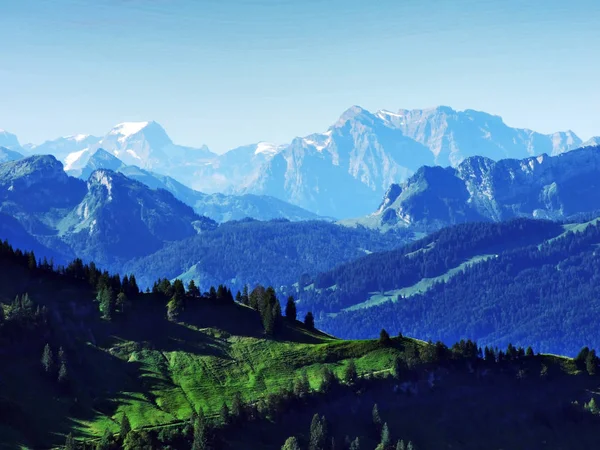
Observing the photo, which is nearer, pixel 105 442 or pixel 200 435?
pixel 105 442

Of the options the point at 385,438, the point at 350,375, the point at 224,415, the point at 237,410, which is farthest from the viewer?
the point at 350,375

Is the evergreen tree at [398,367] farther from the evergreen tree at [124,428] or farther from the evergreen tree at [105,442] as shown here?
the evergreen tree at [105,442]

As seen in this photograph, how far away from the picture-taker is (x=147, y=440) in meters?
159

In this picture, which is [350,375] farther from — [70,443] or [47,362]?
[47,362]

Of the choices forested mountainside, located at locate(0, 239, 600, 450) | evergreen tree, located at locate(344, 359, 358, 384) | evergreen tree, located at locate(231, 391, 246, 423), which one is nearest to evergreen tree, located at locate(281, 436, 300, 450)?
forested mountainside, located at locate(0, 239, 600, 450)

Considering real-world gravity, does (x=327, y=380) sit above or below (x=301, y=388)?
above

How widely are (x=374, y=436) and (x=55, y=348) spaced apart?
76.1 m

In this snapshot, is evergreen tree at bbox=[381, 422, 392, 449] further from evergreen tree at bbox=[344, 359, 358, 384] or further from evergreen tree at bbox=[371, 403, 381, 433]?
evergreen tree at bbox=[344, 359, 358, 384]

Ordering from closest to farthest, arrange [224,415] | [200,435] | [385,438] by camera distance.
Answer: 1. [200,435]
2. [224,415]
3. [385,438]

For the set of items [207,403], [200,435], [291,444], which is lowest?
[291,444]

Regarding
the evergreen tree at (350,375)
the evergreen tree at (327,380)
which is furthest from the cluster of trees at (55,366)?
the evergreen tree at (350,375)

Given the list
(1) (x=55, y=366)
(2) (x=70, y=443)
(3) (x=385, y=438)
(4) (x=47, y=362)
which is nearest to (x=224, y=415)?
(2) (x=70, y=443)

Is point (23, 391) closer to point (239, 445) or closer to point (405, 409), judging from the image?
point (239, 445)

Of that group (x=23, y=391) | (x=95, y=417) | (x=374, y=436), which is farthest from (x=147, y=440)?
(x=374, y=436)
